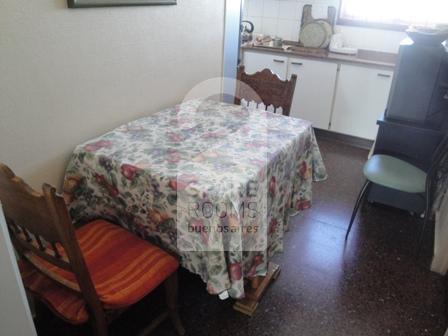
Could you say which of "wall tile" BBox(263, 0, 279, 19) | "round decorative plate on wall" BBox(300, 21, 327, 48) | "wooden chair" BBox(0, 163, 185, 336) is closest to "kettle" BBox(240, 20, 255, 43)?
"wall tile" BBox(263, 0, 279, 19)

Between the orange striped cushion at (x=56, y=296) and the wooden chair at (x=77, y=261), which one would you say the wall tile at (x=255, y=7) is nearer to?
the wooden chair at (x=77, y=261)

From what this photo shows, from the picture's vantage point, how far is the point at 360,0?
11.0 ft

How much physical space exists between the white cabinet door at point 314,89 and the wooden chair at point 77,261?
8.51ft

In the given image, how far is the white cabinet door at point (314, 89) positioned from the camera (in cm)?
334

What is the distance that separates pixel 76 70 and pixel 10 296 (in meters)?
0.98

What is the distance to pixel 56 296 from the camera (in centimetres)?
117

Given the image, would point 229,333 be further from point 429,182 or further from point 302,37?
point 302,37

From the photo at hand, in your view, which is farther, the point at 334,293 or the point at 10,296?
the point at 334,293

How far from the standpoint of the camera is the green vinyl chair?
1.94 m

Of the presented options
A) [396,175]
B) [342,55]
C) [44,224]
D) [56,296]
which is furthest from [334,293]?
[342,55]

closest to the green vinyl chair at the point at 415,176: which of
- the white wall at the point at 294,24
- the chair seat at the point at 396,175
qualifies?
the chair seat at the point at 396,175

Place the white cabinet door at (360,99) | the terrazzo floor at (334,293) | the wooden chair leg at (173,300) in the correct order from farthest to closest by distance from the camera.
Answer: the white cabinet door at (360,99)
the terrazzo floor at (334,293)
the wooden chair leg at (173,300)

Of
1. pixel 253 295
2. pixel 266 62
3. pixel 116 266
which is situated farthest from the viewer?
pixel 266 62

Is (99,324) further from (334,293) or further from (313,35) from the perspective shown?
(313,35)
